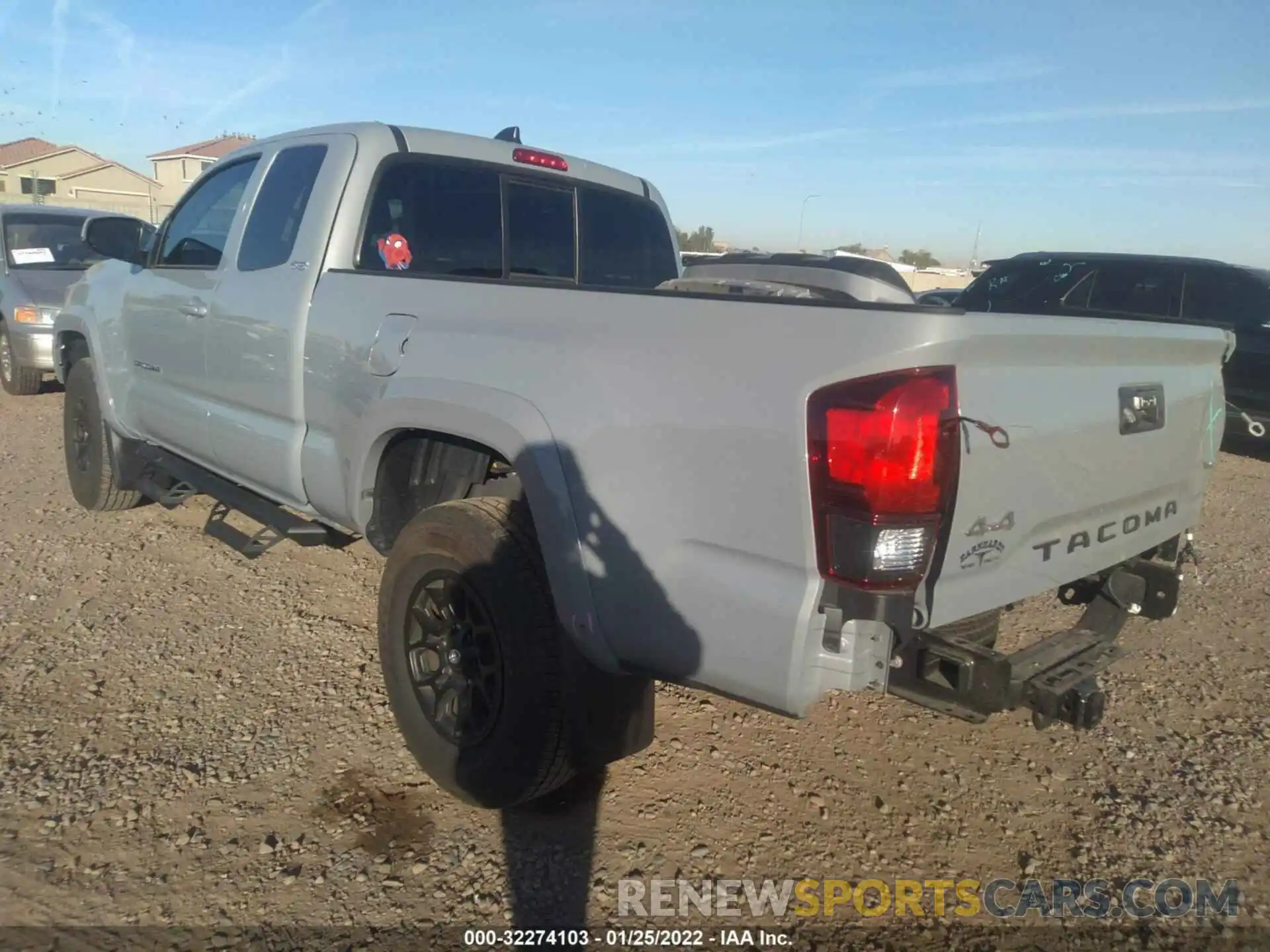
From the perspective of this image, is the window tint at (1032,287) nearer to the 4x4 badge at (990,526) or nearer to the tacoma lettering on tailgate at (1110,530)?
the tacoma lettering on tailgate at (1110,530)

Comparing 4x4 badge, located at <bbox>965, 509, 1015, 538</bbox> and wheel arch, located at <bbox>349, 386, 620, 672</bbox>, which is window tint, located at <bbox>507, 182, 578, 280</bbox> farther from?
4x4 badge, located at <bbox>965, 509, 1015, 538</bbox>

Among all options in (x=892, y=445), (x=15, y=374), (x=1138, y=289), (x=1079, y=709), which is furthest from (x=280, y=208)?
(x=1138, y=289)

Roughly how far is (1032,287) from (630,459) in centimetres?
873

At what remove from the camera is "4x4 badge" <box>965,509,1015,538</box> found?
219 cm

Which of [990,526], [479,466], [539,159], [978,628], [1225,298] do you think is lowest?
[978,628]

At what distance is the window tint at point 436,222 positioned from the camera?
357cm

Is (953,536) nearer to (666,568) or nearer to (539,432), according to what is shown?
(666,568)

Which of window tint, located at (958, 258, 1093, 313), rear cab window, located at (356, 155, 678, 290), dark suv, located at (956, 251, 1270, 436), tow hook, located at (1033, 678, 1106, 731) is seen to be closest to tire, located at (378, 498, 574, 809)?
rear cab window, located at (356, 155, 678, 290)

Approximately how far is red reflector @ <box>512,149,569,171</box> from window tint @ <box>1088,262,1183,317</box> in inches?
269

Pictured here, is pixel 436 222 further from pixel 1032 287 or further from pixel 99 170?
pixel 99 170

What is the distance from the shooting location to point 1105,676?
4078 mm

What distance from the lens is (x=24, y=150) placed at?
43.3 meters

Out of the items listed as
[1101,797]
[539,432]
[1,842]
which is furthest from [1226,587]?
[1,842]

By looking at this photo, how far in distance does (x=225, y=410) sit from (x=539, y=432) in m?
2.07
